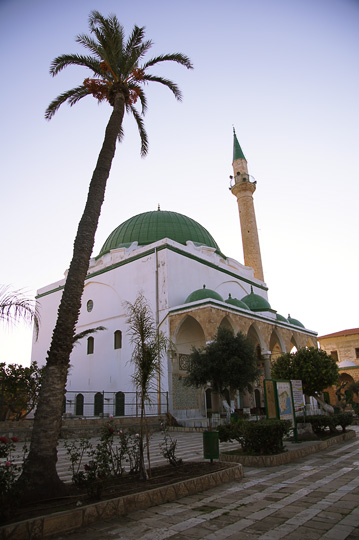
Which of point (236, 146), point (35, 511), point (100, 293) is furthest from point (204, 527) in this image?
point (236, 146)

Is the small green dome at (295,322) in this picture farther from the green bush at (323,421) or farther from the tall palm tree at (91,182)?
the tall palm tree at (91,182)

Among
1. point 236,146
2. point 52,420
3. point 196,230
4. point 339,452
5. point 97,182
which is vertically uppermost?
point 236,146

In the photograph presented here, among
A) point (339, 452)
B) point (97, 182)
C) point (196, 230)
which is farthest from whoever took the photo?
point (196, 230)

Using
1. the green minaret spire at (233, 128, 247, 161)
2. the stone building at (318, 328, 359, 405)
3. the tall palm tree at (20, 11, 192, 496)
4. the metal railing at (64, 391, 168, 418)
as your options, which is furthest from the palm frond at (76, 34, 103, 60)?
the stone building at (318, 328, 359, 405)

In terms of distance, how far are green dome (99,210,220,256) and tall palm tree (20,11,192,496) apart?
15.2m

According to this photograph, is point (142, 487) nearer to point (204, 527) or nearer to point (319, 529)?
A: point (204, 527)

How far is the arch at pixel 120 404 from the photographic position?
63.9 feet

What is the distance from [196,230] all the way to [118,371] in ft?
36.9

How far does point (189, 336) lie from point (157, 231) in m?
7.89

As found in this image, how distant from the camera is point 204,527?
146 inches

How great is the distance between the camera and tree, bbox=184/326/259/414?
14281 mm

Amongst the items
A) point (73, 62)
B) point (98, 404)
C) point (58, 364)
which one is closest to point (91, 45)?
point (73, 62)

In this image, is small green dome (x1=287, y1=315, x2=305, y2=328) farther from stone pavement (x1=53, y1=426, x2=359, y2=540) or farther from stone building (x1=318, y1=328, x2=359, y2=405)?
stone pavement (x1=53, y1=426, x2=359, y2=540)

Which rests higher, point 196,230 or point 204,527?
point 196,230
